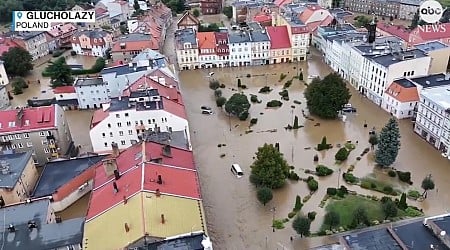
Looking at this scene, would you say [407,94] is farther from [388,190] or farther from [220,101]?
[220,101]

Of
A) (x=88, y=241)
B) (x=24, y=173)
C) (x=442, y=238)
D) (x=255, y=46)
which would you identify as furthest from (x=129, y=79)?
(x=442, y=238)

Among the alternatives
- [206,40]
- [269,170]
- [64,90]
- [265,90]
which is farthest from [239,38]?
[269,170]

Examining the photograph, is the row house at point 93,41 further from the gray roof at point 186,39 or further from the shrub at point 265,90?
the shrub at point 265,90

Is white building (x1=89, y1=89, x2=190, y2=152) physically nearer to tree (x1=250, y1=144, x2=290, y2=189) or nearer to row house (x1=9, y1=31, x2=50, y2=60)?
tree (x1=250, y1=144, x2=290, y2=189)

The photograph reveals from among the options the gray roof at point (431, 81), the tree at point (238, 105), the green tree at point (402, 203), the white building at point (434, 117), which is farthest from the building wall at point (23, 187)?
the gray roof at point (431, 81)

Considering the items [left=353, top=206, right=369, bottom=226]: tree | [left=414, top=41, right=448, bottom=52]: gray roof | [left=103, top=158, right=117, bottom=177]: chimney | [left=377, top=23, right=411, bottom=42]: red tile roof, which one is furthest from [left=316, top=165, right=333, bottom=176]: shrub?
[left=377, top=23, right=411, bottom=42]: red tile roof

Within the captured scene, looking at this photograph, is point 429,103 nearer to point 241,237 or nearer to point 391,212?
point 391,212

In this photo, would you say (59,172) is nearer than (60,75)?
Yes

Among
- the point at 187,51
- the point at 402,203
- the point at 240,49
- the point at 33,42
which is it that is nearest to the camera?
the point at 402,203
